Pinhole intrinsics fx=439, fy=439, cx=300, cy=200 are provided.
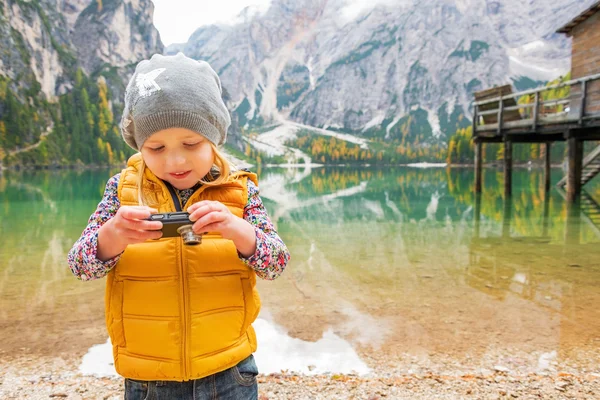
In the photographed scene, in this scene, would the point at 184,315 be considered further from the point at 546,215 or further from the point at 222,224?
the point at 546,215

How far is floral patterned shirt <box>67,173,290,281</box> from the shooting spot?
78.5 inches

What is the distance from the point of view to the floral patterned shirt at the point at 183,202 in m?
1.99

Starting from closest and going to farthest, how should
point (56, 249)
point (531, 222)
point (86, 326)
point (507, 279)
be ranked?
1. point (86, 326)
2. point (507, 279)
3. point (56, 249)
4. point (531, 222)

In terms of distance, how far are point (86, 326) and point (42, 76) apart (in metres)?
180

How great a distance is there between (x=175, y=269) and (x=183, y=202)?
37 centimetres

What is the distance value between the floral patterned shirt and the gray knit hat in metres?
0.32

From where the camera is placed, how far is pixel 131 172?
2275 mm

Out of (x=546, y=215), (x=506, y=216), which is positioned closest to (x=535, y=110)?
(x=546, y=215)

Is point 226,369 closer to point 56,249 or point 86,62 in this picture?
point 56,249

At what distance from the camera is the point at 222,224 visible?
185cm

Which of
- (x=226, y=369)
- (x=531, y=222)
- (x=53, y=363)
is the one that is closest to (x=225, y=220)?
(x=226, y=369)

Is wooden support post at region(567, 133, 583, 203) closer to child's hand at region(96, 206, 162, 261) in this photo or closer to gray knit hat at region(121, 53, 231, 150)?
gray knit hat at region(121, 53, 231, 150)

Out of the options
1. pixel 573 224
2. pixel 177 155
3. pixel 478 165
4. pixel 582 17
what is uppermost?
pixel 582 17

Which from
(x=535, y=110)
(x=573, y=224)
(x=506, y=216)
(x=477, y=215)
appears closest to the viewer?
(x=573, y=224)
